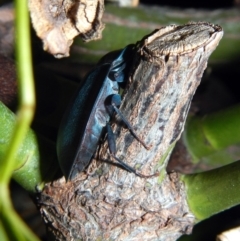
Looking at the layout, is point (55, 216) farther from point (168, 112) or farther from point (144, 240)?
point (168, 112)

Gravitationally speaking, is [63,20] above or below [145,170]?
above

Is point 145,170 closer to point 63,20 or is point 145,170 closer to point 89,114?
point 89,114

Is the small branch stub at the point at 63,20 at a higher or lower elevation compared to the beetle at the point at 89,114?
higher

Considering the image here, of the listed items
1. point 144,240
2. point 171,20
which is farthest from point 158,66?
point 171,20

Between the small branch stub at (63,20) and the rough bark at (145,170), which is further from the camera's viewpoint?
the small branch stub at (63,20)

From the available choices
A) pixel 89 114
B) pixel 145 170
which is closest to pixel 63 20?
pixel 89 114

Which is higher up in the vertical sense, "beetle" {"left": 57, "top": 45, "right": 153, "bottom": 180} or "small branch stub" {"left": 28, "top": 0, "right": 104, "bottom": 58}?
"small branch stub" {"left": 28, "top": 0, "right": 104, "bottom": 58}
